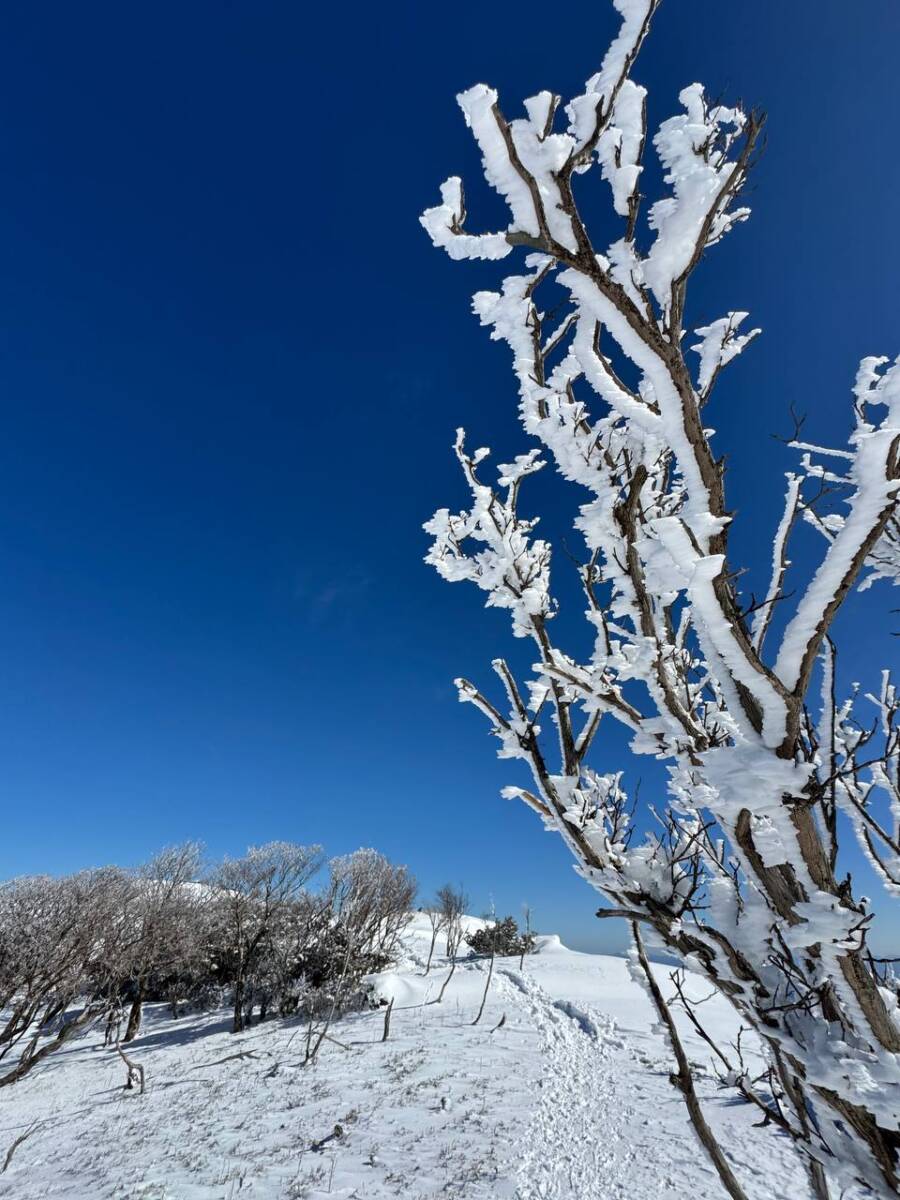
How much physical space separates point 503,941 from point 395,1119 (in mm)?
35430

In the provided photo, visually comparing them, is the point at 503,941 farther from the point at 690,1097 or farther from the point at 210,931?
the point at 690,1097

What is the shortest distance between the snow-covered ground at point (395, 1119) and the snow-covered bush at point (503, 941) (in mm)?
21171

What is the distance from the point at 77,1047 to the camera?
2553 cm

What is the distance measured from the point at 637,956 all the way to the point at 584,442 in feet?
7.98

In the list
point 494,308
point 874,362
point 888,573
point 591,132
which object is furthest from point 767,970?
point 874,362

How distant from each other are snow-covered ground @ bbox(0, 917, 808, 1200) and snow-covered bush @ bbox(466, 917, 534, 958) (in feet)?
69.5

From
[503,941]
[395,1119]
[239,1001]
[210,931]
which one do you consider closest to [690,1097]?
[395,1119]

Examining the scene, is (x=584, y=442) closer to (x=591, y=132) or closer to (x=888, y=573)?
(x=591, y=132)

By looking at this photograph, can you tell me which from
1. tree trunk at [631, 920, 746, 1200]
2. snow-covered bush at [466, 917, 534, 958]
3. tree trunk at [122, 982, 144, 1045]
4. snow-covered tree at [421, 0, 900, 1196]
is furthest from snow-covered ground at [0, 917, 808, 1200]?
snow-covered bush at [466, 917, 534, 958]

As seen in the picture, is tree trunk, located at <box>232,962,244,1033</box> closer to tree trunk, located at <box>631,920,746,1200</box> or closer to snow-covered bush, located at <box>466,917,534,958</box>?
snow-covered bush, located at <box>466,917,534,958</box>

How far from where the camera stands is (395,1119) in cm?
1306

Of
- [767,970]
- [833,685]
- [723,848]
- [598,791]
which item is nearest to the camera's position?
[767,970]

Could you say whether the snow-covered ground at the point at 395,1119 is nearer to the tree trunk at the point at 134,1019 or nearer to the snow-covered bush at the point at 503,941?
the tree trunk at the point at 134,1019

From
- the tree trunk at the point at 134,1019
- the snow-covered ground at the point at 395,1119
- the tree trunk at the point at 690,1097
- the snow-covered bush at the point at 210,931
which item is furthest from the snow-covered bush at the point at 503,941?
the tree trunk at the point at 690,1097
